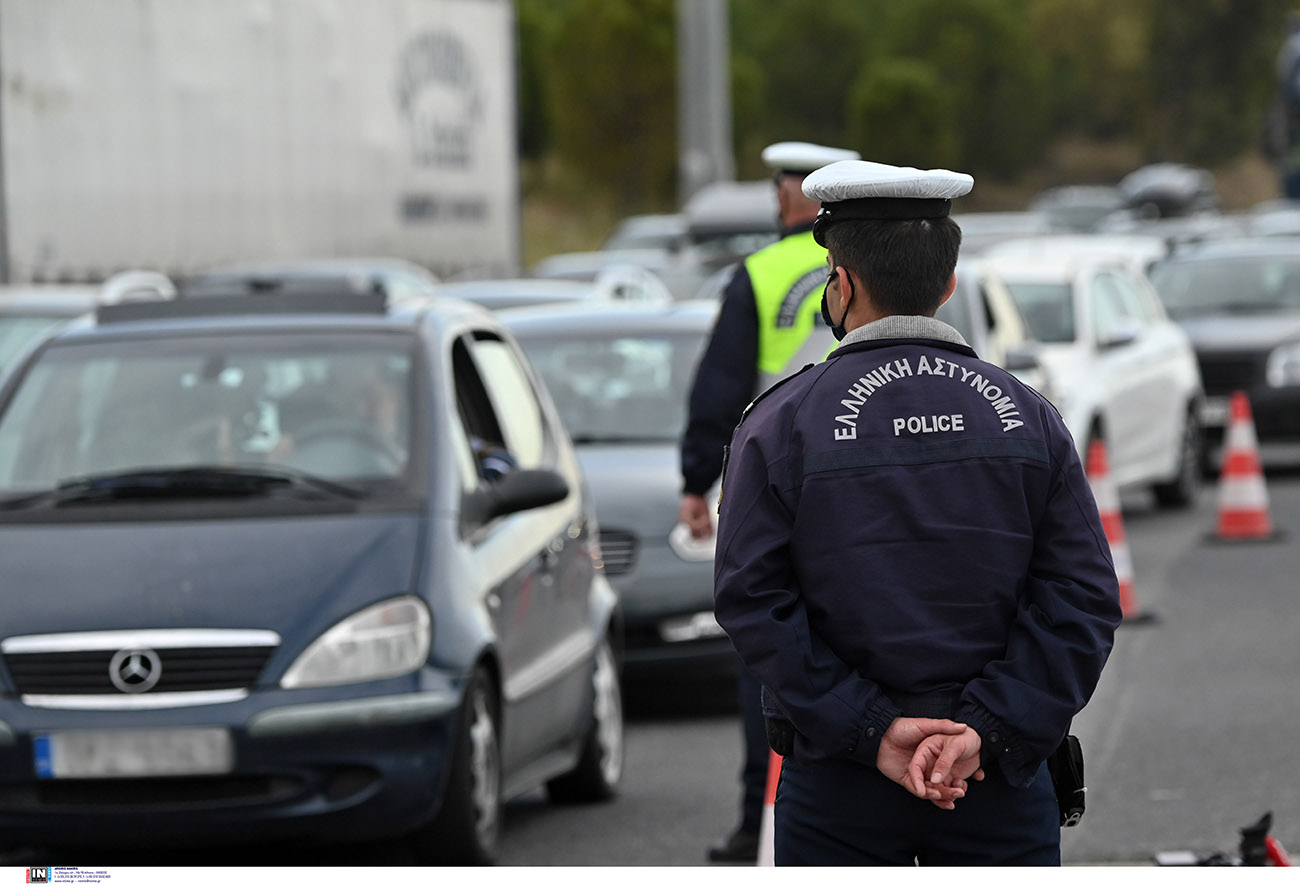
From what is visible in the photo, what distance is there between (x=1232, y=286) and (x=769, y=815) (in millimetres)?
14826

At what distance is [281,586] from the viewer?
6035mm

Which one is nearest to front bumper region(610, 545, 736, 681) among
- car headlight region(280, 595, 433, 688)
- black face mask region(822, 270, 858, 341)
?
car headlight region(280, 595, 433, 688)

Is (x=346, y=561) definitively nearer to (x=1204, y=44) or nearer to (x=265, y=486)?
(x=265, y=486)

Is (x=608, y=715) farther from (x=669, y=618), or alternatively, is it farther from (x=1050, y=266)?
(x=1050, y=266)

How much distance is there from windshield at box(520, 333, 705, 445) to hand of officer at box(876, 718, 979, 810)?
6.59 metres

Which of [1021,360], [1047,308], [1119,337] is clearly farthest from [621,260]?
[1021,360]

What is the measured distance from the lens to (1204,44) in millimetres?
104062

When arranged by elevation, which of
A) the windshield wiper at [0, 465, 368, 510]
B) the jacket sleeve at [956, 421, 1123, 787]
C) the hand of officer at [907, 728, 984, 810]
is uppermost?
the jacket sleeve at [956, 421, 1123, 787]

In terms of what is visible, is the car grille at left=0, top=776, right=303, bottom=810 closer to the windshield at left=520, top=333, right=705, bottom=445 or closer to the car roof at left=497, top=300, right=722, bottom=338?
the windshield at left=520, top=333, right=705, bottom=445

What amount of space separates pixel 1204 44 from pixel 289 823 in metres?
103

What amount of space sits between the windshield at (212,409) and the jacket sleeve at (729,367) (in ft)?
2.83

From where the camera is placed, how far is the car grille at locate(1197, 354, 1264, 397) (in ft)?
59.3

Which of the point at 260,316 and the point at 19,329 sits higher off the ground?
the point at 260,316

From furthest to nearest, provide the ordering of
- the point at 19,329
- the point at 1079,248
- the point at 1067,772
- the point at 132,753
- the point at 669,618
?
the point at 1079,248
the point at 19,329
the point at 669,618
the point at 132,753
the point at 1067,772
